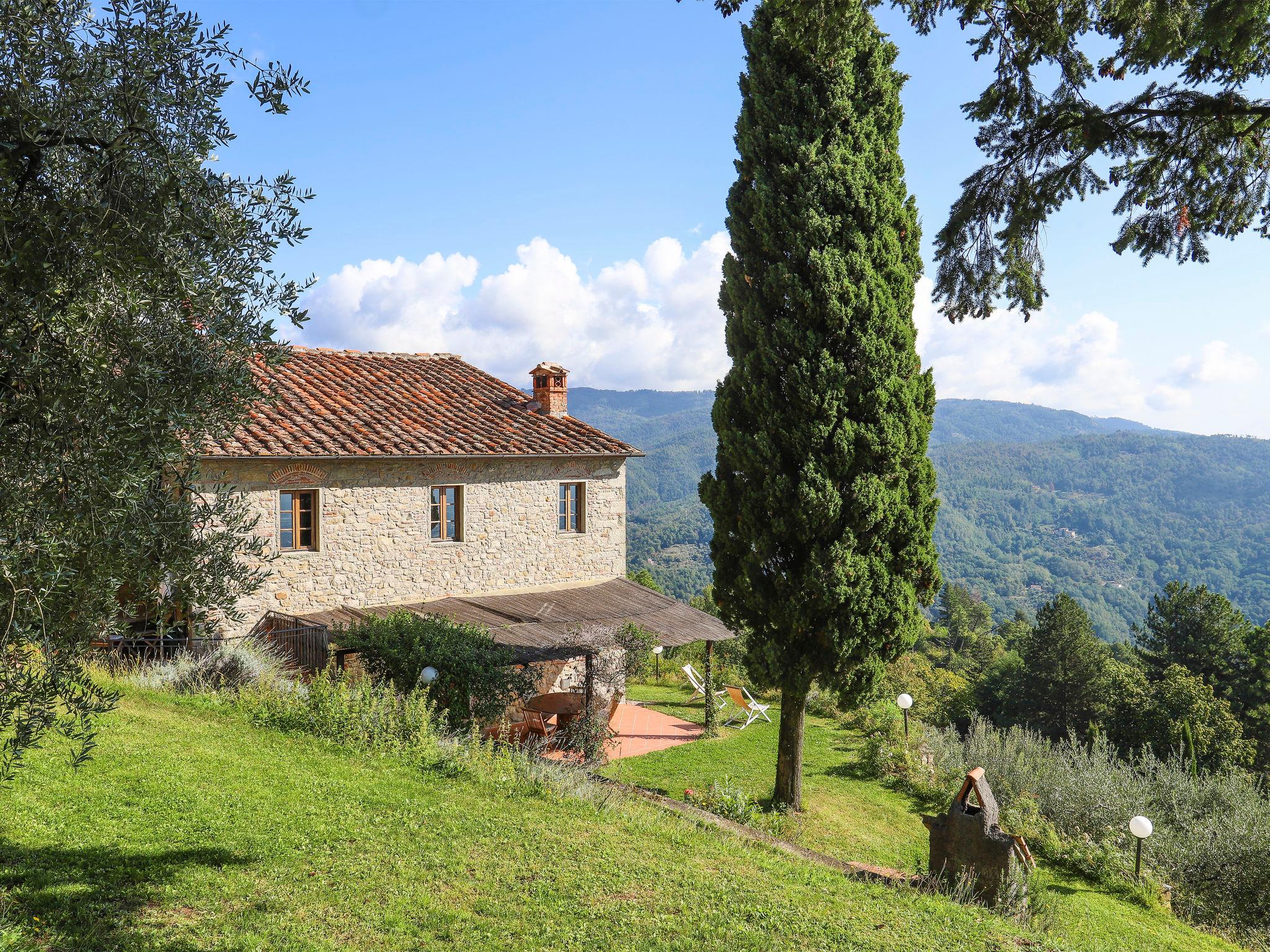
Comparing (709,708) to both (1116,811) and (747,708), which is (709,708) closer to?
(747,708)

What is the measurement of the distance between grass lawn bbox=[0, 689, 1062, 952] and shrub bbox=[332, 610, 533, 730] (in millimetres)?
2256

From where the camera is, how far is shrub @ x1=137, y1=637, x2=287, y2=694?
1186 centimetres

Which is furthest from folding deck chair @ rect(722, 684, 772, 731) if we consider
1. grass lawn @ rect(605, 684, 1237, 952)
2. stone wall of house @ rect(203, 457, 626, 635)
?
stone wall of house @ rect(203, 457, 626, 635)

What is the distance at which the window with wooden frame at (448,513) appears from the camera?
17266mm

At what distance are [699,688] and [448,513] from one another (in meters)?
7.66

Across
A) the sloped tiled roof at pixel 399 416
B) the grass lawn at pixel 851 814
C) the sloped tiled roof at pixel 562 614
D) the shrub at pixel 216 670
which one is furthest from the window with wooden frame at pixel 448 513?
the grass lawn at pixel 851 814

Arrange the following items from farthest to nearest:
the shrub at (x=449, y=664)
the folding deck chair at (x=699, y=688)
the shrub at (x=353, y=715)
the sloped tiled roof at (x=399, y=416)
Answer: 1. the folding deck chair at (x=699, y=688)
2. the sloped tiled roof at (x=399, y=416)
3. the shrub at (x=449, y=664)
4. the shrub at (x=353, y=715)

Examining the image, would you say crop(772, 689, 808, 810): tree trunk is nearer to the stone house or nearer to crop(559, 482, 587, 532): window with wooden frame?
the stone house

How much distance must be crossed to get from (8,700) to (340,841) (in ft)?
12.4

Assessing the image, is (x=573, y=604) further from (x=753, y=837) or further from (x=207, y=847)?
(x=207, y=847)

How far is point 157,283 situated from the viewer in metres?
3.77

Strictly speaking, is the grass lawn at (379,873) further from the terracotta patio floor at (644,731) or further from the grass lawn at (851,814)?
the terracotta patio floor at (644,731)

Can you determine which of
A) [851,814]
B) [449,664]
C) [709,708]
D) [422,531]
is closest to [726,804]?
[851,814]

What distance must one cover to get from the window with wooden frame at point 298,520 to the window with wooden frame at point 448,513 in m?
2.53
